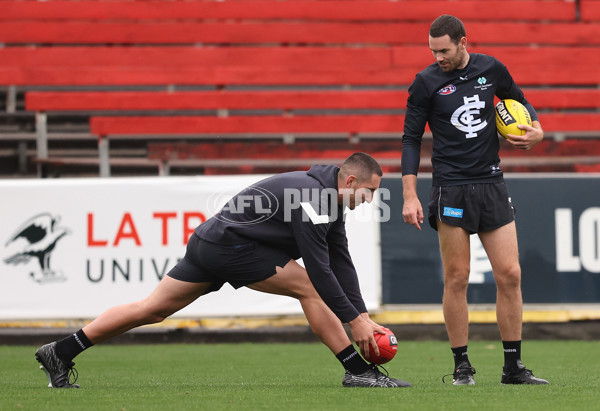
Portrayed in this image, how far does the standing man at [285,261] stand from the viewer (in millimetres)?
4402

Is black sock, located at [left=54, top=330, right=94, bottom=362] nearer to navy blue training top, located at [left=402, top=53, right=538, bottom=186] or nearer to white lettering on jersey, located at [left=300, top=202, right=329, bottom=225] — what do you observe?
white lettering on jersey, located at [left=300, top=202, right=329, bottom=225]

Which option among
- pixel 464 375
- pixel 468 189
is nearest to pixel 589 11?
pixel 468 189

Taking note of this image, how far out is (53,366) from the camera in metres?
4.73

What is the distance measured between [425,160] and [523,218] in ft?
7.76

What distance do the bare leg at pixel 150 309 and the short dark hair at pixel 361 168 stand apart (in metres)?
0.92

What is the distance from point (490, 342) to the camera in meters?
8.34

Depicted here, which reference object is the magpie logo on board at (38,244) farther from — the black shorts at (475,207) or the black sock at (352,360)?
the black shorts at (475,207)

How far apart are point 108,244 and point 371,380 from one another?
4157 mm

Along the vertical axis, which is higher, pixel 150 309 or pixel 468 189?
pixel 468 189

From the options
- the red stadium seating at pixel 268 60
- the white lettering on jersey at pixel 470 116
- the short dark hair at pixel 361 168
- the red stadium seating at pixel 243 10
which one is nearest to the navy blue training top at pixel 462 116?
the white lettering on jersey at pixel 470 116

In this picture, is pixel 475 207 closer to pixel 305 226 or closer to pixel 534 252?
pixel 305 226

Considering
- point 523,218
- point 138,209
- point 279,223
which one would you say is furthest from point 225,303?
point 279,223

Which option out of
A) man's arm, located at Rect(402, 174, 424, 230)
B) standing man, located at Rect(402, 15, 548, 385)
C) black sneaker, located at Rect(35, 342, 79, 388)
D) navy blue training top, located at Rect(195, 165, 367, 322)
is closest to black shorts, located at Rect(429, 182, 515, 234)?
standing man, located at Rect(402, 15, 548, 385)

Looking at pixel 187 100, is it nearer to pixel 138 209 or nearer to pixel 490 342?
pixel 138 209
